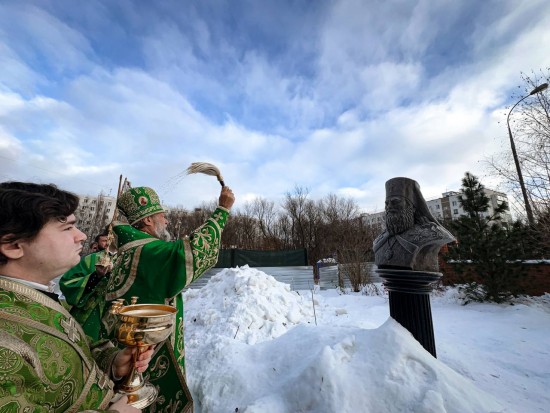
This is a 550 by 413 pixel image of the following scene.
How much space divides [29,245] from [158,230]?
1296 millimetres

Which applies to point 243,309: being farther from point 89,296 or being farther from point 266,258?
point 266,258

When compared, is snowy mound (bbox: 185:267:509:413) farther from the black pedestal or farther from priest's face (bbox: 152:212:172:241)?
priest's face (bbox: 152:212:172:241)

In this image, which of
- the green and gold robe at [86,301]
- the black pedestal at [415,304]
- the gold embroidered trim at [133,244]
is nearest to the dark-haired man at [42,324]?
the gold embroidered trim at [133,244]

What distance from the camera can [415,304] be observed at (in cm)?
312

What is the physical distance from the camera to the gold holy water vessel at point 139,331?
3.66 ft

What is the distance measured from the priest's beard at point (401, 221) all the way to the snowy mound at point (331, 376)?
107 centimetres

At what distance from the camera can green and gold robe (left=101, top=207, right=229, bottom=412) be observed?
180 cm

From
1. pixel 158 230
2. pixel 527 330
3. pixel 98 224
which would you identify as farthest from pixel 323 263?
pixel 98 224

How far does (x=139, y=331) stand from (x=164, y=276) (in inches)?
30.5

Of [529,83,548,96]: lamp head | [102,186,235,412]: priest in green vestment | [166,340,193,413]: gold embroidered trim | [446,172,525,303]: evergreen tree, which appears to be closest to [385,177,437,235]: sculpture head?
[102,186,235,412]: priest in green vestment

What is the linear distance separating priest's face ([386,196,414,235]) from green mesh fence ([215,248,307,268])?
453 inches

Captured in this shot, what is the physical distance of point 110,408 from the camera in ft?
3.63

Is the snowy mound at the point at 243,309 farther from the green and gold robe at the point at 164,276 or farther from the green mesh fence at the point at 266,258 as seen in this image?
the green mesh fence at the point at 266,258

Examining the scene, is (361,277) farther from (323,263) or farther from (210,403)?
(210,403)
